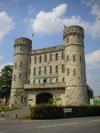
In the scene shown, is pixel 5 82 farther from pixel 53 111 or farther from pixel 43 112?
pixel 53 111

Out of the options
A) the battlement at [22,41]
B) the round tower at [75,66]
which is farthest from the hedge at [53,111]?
the battlement at [22,41]

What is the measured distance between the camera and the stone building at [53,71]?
99.2ft

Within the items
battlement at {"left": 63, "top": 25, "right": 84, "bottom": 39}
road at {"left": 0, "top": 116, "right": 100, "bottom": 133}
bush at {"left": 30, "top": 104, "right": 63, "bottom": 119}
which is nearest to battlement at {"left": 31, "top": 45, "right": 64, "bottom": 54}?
battlement at {"left": 63, "top": 25, "right": 84, "bottom": 39}

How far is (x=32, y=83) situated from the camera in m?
36.2

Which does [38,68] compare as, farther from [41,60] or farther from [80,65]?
[80,65]

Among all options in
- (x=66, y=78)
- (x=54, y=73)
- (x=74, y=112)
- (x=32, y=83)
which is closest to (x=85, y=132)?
(x=74, y=112)

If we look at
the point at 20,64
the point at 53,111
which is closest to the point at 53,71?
the point at 20,64

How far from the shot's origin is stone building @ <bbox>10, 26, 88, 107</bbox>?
30250mm

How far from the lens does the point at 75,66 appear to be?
101ft

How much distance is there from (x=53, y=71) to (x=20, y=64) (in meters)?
9.24

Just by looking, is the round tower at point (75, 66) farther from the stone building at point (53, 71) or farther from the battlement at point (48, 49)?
the battlement at point (48, 49)

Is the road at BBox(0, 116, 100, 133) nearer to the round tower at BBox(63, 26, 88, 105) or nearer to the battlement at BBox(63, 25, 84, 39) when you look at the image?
the round tower at BBox(63, 26, 88, 105)

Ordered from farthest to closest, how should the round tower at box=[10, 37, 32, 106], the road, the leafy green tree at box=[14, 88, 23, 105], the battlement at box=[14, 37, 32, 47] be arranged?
1. the battlement at box=[14, 37, 32, 47]
2. the round tower at box=[10, 37, 32, 106]
3. the leafy green tree at box=[14, 88, 23, 105]
4. the road

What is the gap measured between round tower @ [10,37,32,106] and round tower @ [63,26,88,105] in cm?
1148
